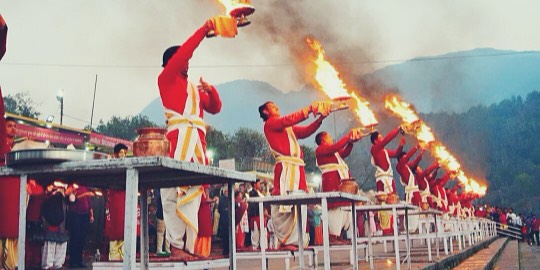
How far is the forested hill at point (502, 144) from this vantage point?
59531mm

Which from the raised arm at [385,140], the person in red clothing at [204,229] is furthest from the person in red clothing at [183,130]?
the raised arm at [385,140]

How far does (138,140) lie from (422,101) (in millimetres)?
141554

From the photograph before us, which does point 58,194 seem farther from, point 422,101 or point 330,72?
point 422,101

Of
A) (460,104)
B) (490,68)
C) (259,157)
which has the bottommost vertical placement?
(259,157)

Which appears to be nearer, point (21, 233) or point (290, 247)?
point (21, 233)

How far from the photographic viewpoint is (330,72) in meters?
7.92

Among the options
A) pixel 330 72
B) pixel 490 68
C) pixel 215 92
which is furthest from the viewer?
pixel 490 68

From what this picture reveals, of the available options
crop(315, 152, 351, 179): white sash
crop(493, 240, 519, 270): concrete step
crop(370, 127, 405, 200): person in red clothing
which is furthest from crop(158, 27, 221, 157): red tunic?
crop(493, 240, 519, 270): concrete step

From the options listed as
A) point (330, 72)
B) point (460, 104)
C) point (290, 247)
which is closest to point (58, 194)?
point (290, 247)

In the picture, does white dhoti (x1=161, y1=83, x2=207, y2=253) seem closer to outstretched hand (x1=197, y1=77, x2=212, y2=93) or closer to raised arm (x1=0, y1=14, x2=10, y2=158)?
outstretched hand (x1=197, y1=77, x2=212, y2=93)

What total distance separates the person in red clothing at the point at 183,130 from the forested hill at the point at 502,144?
55925 mm

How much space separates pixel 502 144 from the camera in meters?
70.0

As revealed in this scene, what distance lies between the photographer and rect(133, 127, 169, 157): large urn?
351 cm

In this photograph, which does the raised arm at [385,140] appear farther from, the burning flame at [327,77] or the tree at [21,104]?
the tree at [21,104]
